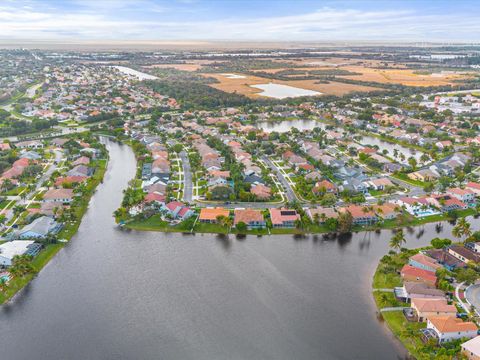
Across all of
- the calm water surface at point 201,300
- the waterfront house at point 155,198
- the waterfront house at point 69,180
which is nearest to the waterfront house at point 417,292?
the calm water surface at point 201,300

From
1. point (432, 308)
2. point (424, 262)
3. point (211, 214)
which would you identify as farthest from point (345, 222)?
point (211, 214)

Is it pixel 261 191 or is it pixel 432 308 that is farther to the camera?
pixel 261 191

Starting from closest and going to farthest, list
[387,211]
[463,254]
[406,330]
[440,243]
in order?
1. [406,330]
2. [463,254]
3. [440,243]
4. [387,211]

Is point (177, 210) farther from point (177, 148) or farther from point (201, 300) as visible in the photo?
point (177, 148)

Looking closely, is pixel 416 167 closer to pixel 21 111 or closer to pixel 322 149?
pixel 322 149

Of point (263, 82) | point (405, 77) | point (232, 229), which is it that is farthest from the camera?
point (405, 77)
